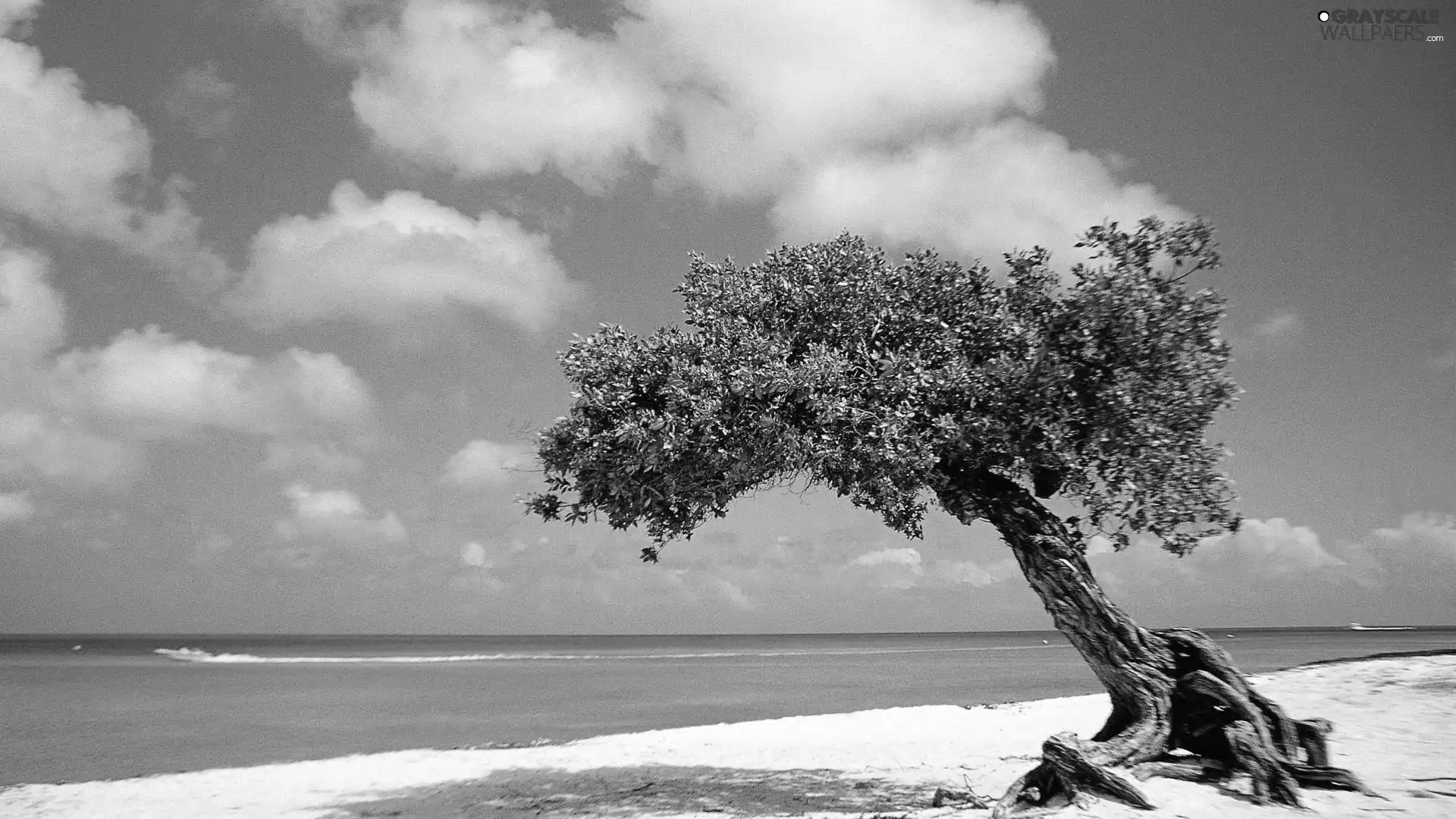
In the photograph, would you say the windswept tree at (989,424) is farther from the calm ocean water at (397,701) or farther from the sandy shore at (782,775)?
the calm ocean water at (397,701)

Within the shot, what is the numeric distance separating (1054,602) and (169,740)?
85.1 feet

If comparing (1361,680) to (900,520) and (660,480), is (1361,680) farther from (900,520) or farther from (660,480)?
(660,480)

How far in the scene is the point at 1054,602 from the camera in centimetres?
1330

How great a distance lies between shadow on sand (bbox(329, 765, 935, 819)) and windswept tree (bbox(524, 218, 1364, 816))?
13.4 feet

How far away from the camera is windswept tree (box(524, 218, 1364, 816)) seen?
12070 millimetres

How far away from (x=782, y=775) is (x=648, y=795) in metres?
3.20

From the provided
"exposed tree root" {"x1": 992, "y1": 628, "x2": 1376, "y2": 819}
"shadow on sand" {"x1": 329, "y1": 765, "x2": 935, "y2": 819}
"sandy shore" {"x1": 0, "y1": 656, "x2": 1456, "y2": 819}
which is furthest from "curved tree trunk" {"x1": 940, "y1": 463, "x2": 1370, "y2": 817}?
"shadow on sand" {"x1": 329, "y1": 765, "x2": 935, "y2": 819}

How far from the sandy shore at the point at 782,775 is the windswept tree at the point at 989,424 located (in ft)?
4.12

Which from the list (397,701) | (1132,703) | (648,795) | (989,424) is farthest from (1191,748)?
(397,701)

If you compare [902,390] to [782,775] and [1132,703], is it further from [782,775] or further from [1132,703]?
[782,775]

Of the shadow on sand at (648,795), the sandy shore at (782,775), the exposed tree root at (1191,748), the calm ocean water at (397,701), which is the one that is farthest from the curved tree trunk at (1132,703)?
the calm ocean water at (397,701)

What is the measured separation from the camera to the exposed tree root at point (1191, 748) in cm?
1133

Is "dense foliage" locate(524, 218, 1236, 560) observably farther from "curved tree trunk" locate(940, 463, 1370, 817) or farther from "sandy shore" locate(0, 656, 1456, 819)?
"sandy shore" locate(0, 656, 1456, 819)

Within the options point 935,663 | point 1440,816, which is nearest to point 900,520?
point 1440,816
